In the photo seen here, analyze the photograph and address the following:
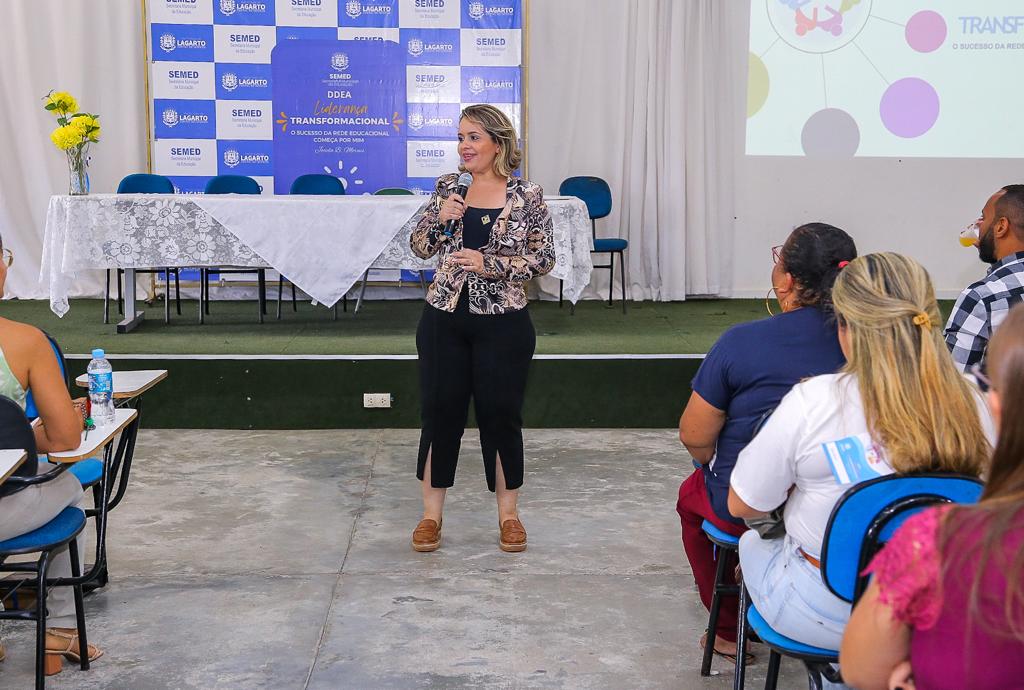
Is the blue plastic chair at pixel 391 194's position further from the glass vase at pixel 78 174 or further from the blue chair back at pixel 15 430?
the blue chair back at pixel 15 430

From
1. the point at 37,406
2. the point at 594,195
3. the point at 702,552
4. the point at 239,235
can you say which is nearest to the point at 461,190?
the point at 702,552

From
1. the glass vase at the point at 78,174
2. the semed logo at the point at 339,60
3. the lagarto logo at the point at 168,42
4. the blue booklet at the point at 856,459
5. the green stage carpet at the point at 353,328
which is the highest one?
the lagarto logo at the point at 168,42

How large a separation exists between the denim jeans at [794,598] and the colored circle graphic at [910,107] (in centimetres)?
662

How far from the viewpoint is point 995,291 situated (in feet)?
9.55

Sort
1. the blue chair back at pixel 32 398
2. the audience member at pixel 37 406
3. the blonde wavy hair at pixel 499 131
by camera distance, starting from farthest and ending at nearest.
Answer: the blonde wavy hair at pixel 499 131 → the blue chair back at pixel 32 398 → the audience member at pixel 37 406

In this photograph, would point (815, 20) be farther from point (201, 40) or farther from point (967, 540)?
point (967, 540)

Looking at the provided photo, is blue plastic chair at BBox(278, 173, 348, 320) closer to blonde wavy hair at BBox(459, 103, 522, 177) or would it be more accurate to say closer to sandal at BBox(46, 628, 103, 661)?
blonde wavy hair at BBox(459, 103, 522, 177)

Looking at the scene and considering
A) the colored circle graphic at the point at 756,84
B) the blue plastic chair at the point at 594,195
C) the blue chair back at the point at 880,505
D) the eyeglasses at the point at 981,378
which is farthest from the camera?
the colored circle graphic at the point at 756,84

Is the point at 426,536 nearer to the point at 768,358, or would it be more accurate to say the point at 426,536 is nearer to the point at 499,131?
the point at 499,131

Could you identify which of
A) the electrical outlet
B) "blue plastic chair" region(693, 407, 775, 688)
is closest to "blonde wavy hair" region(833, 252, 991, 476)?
"blue plastic chair" region(693, 407, 775, 688)

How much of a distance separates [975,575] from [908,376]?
0.73 meters

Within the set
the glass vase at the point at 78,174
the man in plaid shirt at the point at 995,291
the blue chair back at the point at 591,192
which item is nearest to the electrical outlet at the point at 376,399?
the glass vase at the point at 78,174

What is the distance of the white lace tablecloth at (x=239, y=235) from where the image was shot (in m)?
5.61

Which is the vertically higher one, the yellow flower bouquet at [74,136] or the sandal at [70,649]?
the yellow flower bouquet at [74,136]
